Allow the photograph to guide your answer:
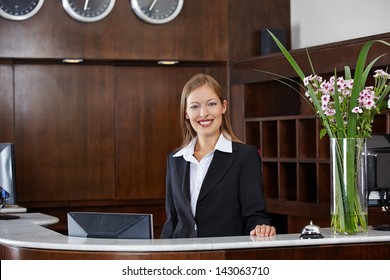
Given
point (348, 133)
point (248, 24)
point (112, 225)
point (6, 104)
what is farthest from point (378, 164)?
point (6, 104)

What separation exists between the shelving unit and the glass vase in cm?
175

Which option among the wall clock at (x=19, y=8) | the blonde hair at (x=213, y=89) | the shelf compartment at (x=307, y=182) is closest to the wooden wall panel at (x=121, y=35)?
the wall clock at (x=19, y=8)

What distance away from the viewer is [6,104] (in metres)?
6.71

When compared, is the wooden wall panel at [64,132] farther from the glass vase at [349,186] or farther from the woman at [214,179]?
the glass vase at [349,186]

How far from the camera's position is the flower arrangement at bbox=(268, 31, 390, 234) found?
3.64 metres

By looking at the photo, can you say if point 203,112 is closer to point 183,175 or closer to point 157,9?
point 183,175

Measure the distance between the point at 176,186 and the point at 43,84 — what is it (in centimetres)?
318

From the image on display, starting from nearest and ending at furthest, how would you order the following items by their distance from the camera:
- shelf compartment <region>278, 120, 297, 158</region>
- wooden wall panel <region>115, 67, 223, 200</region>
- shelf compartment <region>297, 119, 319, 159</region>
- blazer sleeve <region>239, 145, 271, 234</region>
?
blazer sleeve <region>239, 145, 271, 234</region> → shelf compartment <region>297, 119, 319, 159</region> → shelf compartment <region>278, 120, 297, 158</region> → wooden wall panel <region>115, 67, 223, 200</region>

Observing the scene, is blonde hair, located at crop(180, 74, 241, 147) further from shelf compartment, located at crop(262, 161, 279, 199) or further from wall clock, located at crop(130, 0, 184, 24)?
wall clock, located at crop(130, 0, 184, 24)

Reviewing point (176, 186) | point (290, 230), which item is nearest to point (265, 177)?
point (290, 230)

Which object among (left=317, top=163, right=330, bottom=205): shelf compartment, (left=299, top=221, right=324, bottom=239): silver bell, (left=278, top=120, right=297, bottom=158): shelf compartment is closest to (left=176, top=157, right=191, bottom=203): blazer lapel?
(left=299, top=221, right=324, bottom=239): silver bell

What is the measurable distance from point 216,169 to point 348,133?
2.00 ft

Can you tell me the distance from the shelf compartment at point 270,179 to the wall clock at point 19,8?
7.03ft
